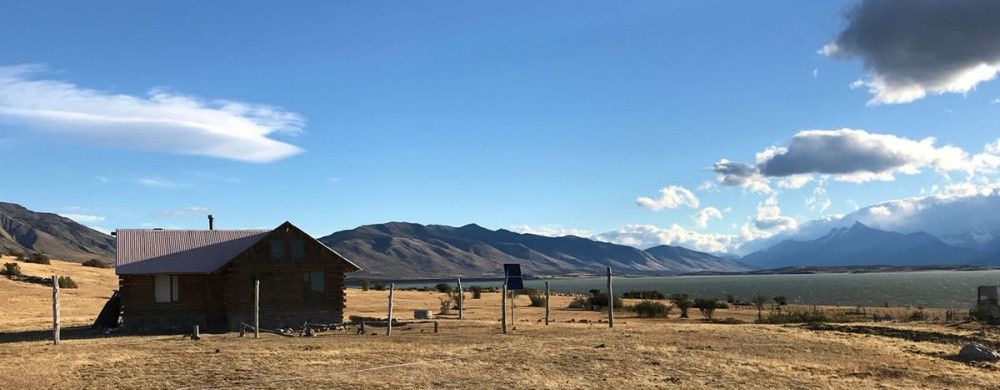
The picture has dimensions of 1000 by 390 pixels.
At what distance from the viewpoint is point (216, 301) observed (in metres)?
35.0

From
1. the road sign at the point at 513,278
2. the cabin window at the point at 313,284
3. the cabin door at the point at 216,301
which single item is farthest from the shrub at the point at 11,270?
the road sign at the point at 513,278

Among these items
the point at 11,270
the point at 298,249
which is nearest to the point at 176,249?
the point at 298,249

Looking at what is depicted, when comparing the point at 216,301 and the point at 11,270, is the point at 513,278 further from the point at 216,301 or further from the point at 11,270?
the point at 11,270

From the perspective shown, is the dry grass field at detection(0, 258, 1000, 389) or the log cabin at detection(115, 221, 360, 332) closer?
the dry grass field at detection(0, 258, 1000, 389)

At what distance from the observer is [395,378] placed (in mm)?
18203

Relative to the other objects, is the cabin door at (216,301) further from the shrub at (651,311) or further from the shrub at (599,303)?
the shrub at (599,303)

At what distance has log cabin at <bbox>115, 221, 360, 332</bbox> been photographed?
33.9 meters

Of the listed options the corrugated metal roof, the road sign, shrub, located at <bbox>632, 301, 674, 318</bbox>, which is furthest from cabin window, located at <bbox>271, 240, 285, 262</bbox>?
shrub, located at <bbox>632, 301, 674, 318</bbox>

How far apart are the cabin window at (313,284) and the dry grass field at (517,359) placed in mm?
3454

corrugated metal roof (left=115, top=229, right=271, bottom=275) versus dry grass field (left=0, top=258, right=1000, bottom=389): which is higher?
corrugated metal roof (left=115, top=229, right=271, bottom=275)

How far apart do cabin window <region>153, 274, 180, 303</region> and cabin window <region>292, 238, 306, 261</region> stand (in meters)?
5.44

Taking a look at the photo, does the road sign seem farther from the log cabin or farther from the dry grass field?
the log cabin

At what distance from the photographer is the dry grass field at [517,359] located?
17.9 m

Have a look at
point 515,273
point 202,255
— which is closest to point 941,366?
point 515,273
